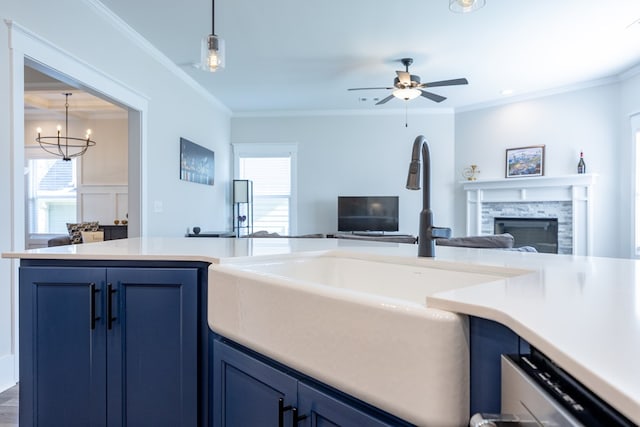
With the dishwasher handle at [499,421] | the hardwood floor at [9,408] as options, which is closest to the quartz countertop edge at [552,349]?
the dishwasher handle at [499,421]

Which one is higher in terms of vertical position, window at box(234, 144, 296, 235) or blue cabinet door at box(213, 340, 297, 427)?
window at box(234, 144, 296, 235)

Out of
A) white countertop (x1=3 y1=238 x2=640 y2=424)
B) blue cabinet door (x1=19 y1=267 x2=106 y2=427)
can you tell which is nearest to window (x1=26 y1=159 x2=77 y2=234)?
blue cabinet door (x1=19 y1=267 x2=106 y2=427)

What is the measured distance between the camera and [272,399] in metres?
0.93

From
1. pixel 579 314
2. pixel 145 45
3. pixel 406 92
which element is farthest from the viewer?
pixel 406 92

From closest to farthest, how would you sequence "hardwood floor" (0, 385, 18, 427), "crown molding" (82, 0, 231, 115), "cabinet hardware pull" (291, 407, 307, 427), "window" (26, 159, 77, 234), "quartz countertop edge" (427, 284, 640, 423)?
"quartz countertop edge" (427, 284, 640, 423)
"cabinet hardware pull" (291, 407, 307, 427)
"hardwood floor" (0, 385, 18, 427)
"crown molding" (82, 0, 231, 115)
"window" (26, 159, 77, 234)

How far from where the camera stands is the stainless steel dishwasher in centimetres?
40

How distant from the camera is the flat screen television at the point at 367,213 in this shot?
20.1 ft

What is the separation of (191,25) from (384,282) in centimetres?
323

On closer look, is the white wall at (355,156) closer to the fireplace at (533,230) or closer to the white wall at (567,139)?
the white wall at (567,139)

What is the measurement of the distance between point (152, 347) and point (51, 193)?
6573 mm

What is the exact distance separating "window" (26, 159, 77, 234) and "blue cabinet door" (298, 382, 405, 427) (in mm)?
7045

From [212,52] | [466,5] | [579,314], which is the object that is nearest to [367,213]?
[466,5]

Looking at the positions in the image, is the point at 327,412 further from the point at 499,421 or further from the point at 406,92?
the point at 406,92

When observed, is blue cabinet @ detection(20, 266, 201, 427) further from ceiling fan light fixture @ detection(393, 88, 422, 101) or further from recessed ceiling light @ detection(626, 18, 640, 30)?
recessed ceiling light @ detection(626, 18, 640, 30)
